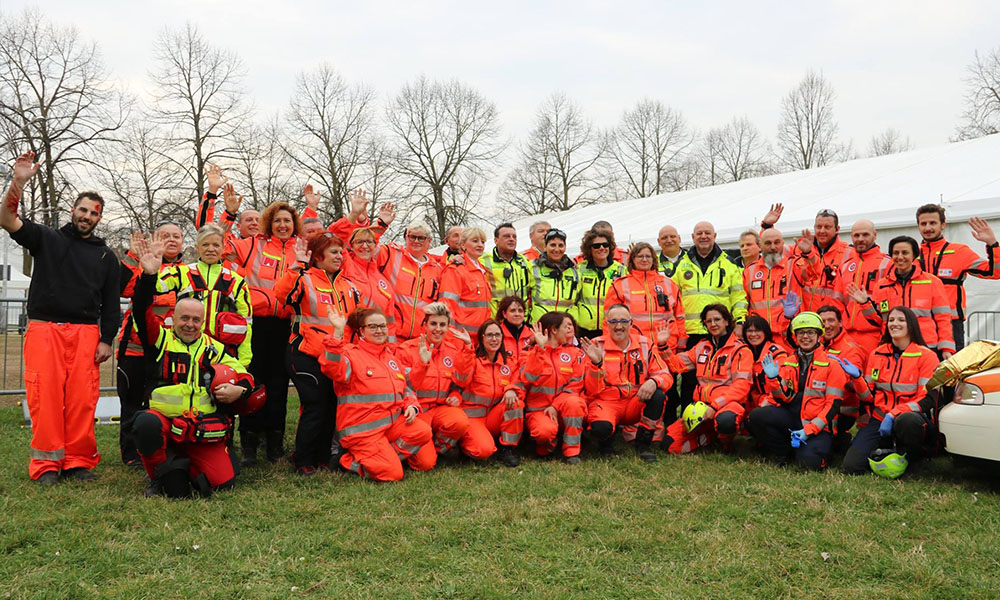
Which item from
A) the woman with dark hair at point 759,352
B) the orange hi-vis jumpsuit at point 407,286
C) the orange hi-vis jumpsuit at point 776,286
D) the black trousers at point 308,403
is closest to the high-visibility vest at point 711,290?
the orange hi-vis jumpsuit at point 776,286

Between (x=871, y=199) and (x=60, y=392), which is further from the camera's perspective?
(x=871, y=199)

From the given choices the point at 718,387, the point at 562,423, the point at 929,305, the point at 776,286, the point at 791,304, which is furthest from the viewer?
the point at 776,286

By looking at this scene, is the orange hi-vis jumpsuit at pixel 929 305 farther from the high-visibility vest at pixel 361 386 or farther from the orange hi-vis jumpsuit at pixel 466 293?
the high-visibility vest at pixel 361 386

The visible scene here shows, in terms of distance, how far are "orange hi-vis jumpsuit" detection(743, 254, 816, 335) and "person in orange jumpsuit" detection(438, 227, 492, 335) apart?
262 centimetres

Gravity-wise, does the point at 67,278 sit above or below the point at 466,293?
above

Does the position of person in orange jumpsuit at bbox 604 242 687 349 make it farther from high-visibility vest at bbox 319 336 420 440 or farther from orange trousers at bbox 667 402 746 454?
high-visibility vest at bbox 319 336 420 440

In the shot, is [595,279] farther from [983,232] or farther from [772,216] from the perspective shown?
[983,232]

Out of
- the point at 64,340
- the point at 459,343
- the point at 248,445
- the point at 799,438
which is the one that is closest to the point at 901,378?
the point at 799,438

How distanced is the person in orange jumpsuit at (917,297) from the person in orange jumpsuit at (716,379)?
1180 mm

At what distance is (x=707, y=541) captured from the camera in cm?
398

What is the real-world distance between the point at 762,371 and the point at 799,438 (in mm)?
671

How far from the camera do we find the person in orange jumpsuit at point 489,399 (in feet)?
19.4

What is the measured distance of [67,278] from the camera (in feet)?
16.9

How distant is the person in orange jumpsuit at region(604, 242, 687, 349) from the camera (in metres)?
6.59
